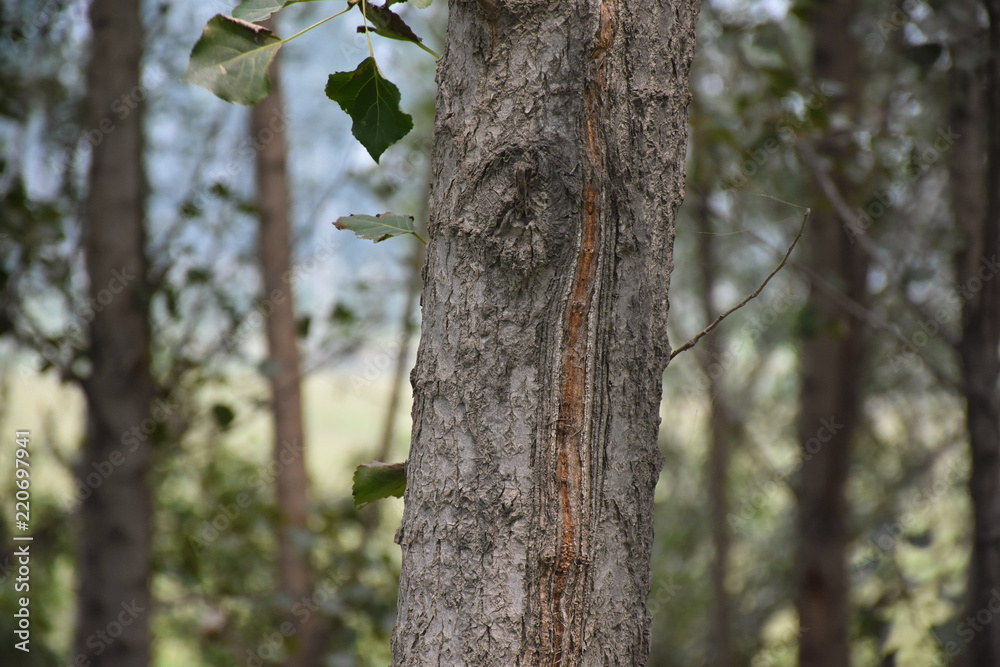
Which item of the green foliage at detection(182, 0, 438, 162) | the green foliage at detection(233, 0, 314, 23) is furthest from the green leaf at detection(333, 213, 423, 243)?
the green foliage at detection(233, 0, 314, 23)

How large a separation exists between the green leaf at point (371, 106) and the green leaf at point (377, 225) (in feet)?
0.18

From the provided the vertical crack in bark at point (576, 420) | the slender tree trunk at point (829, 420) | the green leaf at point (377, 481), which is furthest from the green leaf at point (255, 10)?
the slender tree trunk at point (829, 420)

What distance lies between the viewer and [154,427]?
158 centimetres

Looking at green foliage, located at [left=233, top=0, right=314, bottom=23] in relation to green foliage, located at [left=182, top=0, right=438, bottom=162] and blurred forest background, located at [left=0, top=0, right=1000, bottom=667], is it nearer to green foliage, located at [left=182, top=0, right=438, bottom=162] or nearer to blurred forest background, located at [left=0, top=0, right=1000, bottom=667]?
green foliage, located at [left=182, top=0, right=438, bottom=162]

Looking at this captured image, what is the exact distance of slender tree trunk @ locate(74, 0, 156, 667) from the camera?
1547 millimetres

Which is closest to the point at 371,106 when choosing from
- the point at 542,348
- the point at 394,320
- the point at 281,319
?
the point at 542,348

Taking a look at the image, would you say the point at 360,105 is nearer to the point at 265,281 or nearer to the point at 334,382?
the point at 265,281

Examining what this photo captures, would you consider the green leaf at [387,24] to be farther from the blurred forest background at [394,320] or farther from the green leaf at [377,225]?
the blurred forest background at [394,320]

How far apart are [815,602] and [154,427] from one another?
2031 millimetres

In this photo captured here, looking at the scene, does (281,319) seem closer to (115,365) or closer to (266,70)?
(115,365)

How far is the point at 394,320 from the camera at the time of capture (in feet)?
10.1

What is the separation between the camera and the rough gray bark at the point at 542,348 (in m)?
0.48

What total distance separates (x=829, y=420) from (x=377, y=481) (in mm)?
1977

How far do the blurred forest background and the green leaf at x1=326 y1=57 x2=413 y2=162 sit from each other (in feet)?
1.69
